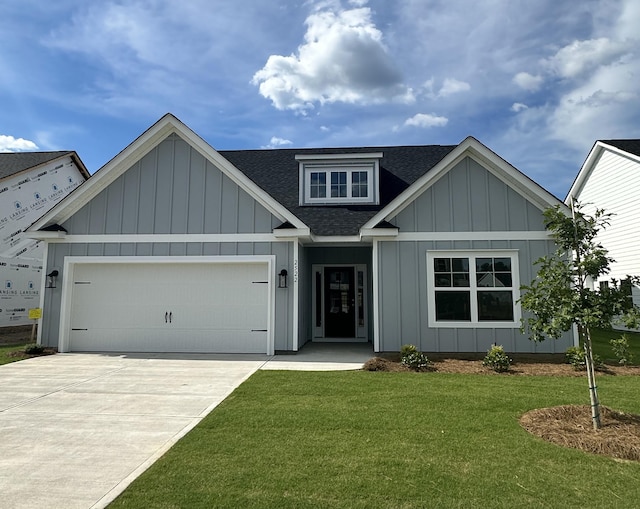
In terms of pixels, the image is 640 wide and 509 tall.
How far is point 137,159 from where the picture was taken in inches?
407

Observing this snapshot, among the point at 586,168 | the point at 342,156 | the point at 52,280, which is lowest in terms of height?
the point at 52,280

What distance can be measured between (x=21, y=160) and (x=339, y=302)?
16553 millimetres

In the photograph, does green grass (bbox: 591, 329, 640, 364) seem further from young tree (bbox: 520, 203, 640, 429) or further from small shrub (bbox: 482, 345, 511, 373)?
young tree (bbox: 520, 203, 640, 429)

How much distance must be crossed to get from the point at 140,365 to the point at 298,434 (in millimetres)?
5528

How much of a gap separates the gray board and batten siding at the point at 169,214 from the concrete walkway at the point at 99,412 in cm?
253

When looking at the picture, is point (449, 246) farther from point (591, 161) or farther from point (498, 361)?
point (591, 161)

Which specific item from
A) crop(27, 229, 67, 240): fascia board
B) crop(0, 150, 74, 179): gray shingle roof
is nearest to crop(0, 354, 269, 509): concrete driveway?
crop(27, 229, 67, 240): fascia board

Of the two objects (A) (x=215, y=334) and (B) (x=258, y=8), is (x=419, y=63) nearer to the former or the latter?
(B) (x=258, y=8)

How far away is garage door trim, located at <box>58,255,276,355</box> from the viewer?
9781 millimetres

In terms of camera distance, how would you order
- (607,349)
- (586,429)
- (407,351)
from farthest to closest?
(607,349) < (407,351) < (586,429)

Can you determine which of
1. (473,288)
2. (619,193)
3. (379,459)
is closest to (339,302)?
(473,288)

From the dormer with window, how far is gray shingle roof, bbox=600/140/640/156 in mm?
11465

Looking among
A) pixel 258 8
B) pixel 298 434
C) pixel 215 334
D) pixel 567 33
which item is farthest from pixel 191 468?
pixel 567 33

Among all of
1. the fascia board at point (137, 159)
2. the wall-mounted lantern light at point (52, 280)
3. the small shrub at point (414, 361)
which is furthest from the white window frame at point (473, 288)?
the wall-mounted lantern light at point (52, 280)
